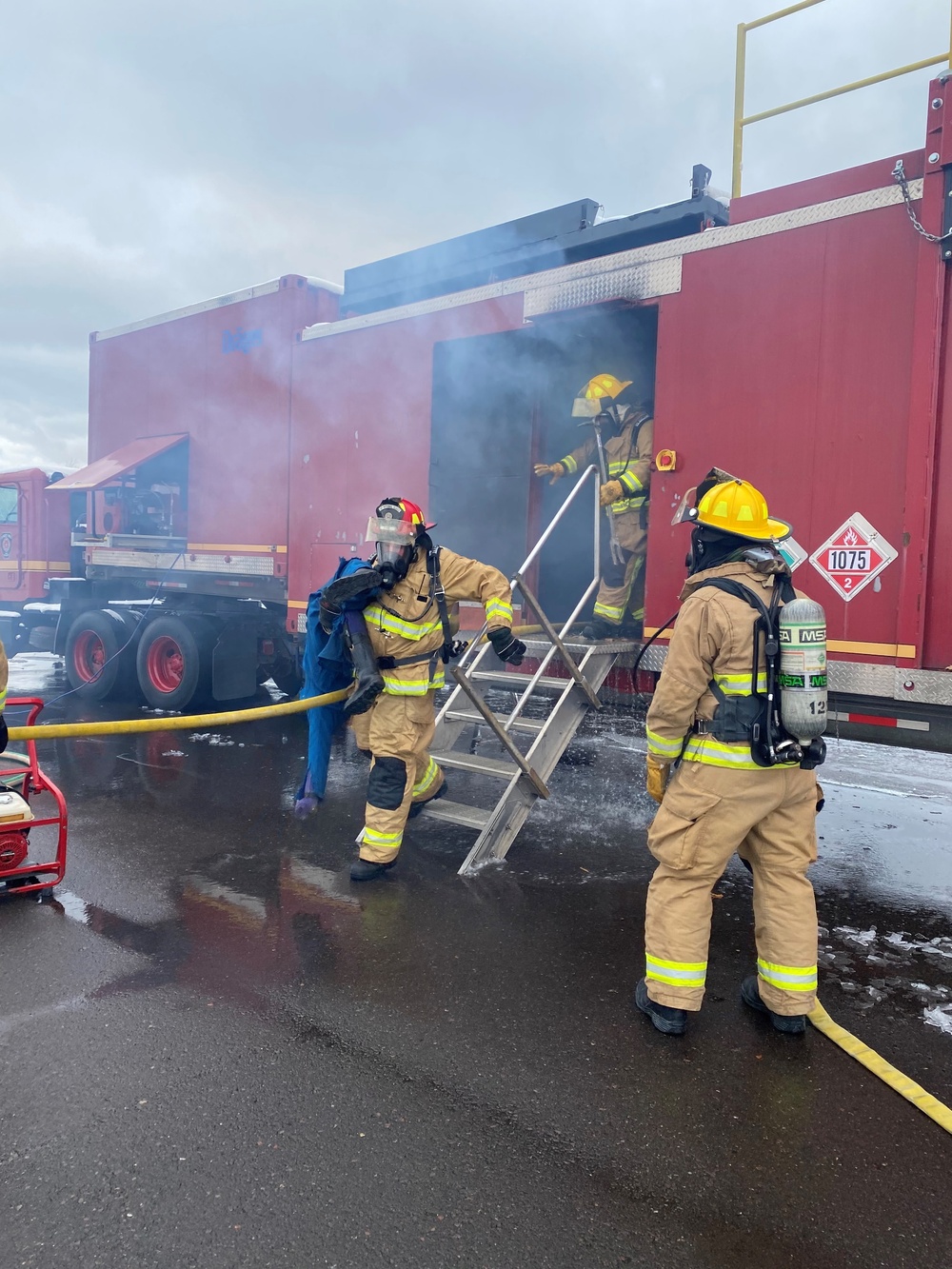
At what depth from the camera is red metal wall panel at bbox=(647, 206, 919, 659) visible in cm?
392

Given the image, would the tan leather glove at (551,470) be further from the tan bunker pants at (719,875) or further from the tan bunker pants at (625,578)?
the tan bunker pants at (719,875)

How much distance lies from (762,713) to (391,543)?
79.6 inches

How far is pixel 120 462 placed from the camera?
27.0 ft

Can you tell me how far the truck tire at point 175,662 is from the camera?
783cm

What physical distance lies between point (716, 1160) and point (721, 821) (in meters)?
0.95

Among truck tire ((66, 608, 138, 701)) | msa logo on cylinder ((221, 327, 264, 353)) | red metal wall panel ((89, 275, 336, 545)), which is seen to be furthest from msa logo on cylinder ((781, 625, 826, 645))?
truck tire ((66, 608, 138, 701))

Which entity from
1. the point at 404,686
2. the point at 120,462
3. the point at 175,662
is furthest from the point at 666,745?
the point at 120,462

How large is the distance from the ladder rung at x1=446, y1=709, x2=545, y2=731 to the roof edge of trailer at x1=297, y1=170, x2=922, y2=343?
91.0 inches

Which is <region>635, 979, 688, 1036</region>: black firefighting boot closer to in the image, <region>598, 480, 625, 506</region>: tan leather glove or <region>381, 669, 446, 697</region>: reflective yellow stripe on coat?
<region>381, 669, 446, 697</region>: reflective yellow stripe on coat

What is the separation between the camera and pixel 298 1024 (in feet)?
9.53

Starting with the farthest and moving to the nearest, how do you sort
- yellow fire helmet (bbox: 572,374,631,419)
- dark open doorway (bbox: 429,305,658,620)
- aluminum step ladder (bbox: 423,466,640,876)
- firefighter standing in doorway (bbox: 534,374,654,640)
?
dark open doorway (bbox: 429,305,658,620) → yellow fire helmet (bbox: 572,374,631,419) → firefighter standing in doorway (bbox: 534,374,654,640) → aluminum step ladder (bbox: 423,466,640,876)

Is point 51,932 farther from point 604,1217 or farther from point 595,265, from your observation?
point 595,265

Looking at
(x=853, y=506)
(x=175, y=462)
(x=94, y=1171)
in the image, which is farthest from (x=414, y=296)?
(x=94, y=1171)

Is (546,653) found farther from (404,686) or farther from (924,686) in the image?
(924,686)
